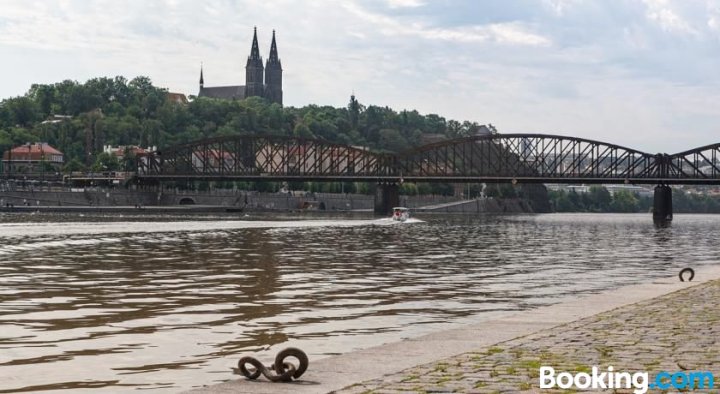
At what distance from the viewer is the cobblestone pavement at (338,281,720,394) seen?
52.7ft

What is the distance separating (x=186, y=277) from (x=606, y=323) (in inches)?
998

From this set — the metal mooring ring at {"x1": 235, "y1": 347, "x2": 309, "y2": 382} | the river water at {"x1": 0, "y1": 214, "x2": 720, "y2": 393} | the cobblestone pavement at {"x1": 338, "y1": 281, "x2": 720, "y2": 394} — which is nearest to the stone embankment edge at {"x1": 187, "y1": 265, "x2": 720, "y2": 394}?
the metal mooring ring at {"x1": 235, "y1": 347, "x2": 309, "y2": 382}

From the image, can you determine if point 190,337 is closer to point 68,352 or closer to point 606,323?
point 68,352

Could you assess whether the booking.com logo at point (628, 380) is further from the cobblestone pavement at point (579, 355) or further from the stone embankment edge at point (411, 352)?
the stone embankment edge at point (411, 352)

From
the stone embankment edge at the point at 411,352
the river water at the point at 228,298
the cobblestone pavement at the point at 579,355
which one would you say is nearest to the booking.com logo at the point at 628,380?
the cobblestone pavement at the point at 579,355

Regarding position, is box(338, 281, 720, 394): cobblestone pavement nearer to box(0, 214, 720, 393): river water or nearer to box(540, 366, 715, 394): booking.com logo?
box(540, 366, 715, 394): booking.com logo

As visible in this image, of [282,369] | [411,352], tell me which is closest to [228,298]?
[411,352]

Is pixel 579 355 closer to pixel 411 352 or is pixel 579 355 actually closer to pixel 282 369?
pixel 411 352

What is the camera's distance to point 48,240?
81312 mm

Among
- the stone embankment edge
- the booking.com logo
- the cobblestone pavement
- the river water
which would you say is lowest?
the river water

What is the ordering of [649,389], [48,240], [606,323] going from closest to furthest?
1. [649,389]
2. [606,323]
3. [48,240]

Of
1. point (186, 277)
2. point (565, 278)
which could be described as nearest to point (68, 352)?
point (186, 277)

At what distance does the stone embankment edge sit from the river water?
93.1 inches

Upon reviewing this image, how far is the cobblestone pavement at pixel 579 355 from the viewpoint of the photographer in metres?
16.1
